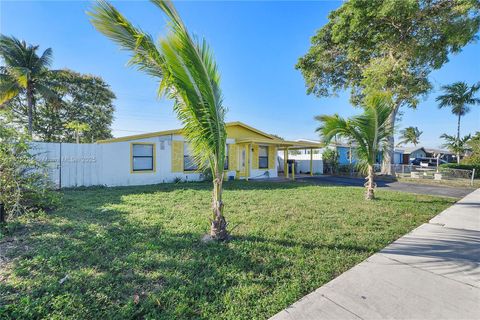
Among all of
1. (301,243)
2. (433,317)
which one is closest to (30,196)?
(301,243)

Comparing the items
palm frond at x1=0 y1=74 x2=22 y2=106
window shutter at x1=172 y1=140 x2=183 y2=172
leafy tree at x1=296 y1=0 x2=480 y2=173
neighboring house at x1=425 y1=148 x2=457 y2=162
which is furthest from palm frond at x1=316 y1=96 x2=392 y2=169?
neighboring house at x1=425 y1=148 x2=457 y2=162

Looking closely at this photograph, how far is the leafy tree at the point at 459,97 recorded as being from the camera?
2347 cm

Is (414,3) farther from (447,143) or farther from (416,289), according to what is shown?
(447,143)

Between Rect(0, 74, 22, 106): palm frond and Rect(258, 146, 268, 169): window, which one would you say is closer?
Rect(0, 74, 22, 106): palm frond

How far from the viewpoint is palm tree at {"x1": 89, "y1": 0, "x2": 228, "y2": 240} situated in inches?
121

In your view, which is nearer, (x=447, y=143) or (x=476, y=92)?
(x=476, y=92)

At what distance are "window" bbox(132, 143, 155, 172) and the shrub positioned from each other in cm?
559

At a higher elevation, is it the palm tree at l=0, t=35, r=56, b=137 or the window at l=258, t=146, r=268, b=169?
the palm tree at l=0, t=35, r=56, b=137

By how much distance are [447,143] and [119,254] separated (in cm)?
3992

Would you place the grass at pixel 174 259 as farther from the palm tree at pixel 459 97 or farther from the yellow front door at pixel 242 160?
the palm tree at pixel 459 97

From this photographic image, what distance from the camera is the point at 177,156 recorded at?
38.9ft

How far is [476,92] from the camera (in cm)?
2327

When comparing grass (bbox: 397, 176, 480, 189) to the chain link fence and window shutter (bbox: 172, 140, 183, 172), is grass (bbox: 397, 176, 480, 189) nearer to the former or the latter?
the chain link fence

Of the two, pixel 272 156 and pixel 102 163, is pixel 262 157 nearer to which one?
pixel 272 156
